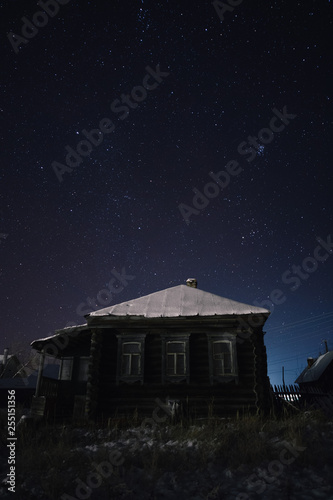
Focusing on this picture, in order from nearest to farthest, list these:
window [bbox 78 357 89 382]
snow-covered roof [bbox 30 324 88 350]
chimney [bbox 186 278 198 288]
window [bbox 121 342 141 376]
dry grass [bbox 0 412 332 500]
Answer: dry grass [bbox 0 412 332 500] → window [bbox 121 342 141 376] → snow-covered roof [bbox 30 324 88 350] → window [bbox 78 357 89 382] → chimney [bbox 186 278 198 288]

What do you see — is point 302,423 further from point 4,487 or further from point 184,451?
point 4,487

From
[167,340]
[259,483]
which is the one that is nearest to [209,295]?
[167,340]

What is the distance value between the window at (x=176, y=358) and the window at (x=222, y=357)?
1034mm

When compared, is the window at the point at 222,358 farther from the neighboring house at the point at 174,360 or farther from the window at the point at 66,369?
the window at the point at 66,369

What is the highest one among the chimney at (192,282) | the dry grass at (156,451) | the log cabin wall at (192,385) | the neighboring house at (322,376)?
the chimney at (192,282)

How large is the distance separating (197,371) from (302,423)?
4050 millimetres

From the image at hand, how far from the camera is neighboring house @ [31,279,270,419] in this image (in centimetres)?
1112

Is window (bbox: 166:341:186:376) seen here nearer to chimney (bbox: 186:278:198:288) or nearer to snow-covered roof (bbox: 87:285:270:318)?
snow-covered roof (bbox: 87:285:270:318)

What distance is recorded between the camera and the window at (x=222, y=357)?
1135 cm

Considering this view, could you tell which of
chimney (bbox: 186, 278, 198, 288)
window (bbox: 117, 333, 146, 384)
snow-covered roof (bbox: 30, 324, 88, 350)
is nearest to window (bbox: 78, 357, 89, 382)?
snow-covered roof (bbox: 30, 324, 88, 350)

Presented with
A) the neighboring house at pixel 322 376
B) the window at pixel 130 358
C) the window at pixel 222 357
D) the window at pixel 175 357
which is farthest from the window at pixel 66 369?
the neighboring house at pixel 322 376

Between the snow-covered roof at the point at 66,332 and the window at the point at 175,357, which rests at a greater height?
the snow-covered roof at the point at 66,332

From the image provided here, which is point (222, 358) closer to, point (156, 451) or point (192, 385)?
point (192, 385)

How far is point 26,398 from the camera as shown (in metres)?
25.3
